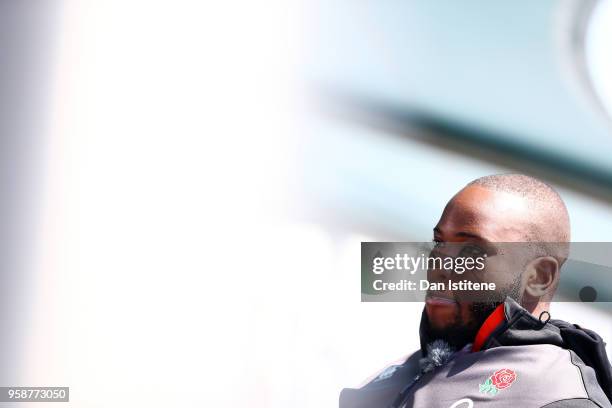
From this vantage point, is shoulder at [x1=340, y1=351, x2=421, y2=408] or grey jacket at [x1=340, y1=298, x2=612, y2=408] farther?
shoulder at [x1=340, y1=351, x2=421, y2=408]

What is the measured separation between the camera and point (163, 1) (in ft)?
4.14

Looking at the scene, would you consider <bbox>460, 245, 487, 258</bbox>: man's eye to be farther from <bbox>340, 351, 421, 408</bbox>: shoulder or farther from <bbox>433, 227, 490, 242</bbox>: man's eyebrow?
<bbox>340, 351, 421, 408</bbox>: shoulder

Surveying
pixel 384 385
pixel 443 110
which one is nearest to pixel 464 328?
pixel 384 385

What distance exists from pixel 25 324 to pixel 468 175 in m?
0.78

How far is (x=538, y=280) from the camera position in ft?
3.39

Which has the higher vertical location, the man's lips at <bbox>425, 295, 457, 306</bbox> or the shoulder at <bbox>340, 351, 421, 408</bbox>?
the man's lips at <bbox>425, 295, 457, 306</bbox>

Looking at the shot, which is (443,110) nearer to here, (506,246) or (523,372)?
(506,246)

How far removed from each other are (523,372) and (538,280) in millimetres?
141

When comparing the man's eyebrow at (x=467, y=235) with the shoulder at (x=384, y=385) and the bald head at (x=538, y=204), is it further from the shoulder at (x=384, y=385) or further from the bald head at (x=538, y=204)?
→ the shoulder at (x=384, y=385)

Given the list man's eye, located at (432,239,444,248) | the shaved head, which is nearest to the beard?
the shaved head

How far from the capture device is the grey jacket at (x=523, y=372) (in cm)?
94

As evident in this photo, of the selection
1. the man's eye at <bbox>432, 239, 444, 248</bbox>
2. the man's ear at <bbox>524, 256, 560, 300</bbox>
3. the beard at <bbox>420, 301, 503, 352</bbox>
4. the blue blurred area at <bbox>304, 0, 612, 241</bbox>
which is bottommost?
the beard at <bbox>420, 301, 503, 352</bbox>

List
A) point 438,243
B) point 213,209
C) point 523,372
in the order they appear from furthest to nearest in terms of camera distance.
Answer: point 213,209
point 438,243
point 523,372

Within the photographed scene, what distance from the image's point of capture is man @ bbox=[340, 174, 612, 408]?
0.96 meters
